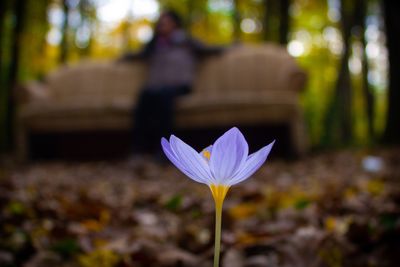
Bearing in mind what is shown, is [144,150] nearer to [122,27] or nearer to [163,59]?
[163,59]

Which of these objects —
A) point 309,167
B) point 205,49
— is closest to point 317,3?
point 205,49

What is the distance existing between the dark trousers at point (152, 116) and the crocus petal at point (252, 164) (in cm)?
384

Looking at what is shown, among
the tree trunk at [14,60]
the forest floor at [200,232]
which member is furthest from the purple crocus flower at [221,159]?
the tree trunk at [14,60]

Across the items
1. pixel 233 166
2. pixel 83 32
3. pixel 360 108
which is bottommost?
pixel 360 108

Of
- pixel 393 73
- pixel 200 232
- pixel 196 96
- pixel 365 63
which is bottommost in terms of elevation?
pixel 200 232

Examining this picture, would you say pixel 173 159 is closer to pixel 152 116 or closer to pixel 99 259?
pixel 99 259

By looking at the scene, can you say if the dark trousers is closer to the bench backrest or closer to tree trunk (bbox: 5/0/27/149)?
the bench backrest

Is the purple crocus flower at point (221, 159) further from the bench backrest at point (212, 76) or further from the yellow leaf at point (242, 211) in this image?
the bench backrest at point (212, 76)

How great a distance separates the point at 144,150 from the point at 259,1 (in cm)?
585

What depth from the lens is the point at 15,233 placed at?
3.38 feet

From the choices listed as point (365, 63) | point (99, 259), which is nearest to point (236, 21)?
point (365, 63)

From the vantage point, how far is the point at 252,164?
0.37 meters

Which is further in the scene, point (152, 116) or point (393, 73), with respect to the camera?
point (393, 73)

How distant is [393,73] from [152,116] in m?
2.79
